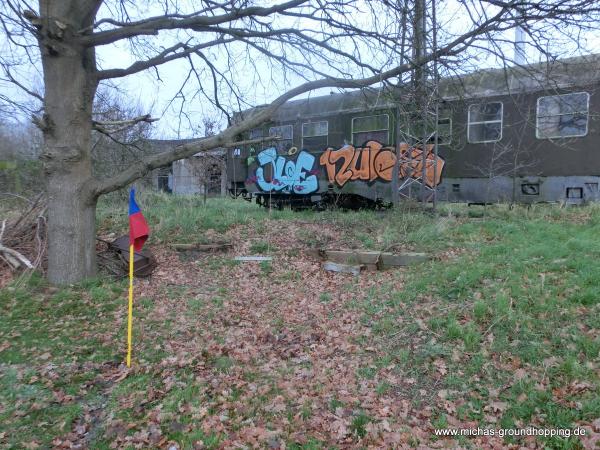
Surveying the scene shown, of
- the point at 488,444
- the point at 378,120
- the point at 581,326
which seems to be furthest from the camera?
the point at 378,120

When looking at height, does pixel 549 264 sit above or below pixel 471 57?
below

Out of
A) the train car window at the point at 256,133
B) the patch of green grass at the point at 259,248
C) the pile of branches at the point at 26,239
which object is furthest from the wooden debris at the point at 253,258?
the train car window at the point at 256,133

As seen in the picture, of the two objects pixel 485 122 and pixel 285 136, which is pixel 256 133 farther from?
pixel 485 122

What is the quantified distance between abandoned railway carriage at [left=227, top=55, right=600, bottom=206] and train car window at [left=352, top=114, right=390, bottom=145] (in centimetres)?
3

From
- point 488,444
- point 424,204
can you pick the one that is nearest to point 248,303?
point 488,444

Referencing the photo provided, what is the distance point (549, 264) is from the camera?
588 centimetres

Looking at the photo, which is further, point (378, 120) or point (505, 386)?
point (378, 120)

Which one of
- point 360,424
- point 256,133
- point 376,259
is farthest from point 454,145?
point 360,424

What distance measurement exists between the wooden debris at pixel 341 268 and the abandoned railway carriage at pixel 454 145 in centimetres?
297

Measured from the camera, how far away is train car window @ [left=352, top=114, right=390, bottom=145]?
1239cm

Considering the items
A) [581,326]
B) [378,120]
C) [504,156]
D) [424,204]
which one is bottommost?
[581,326]

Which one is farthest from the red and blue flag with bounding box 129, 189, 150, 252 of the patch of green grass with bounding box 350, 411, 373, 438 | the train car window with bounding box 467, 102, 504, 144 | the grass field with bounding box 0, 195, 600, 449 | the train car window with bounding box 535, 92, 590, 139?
the train car window with bounding box 535, 92, 590, 139

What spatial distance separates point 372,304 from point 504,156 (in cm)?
729

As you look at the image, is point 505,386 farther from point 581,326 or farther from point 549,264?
point 549,264
